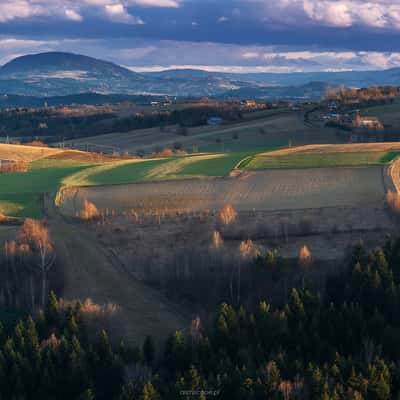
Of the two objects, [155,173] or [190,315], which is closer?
[190,315]

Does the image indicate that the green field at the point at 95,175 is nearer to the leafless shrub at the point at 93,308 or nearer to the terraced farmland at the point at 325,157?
the terraced farmland at the point at 325,157

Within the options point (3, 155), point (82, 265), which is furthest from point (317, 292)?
point (3, 155)

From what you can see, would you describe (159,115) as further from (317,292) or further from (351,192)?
(317,292)

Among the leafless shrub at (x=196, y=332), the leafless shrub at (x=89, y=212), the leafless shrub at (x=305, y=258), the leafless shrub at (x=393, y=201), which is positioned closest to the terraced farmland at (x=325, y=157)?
the leafless shrub at (x=393, y=201)

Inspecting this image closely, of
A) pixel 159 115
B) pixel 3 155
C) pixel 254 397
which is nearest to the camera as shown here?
pixel 254 397

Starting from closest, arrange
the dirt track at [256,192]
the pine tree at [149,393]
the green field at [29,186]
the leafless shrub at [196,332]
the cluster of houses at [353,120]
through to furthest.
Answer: the pine tree at [149,393] → the leafless shrub at [196,332] → the dirt track at [256,192] → the green field at [29,186] → the cluster of houses at [353,120]

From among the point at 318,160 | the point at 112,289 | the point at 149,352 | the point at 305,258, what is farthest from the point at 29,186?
the point at 149,352
